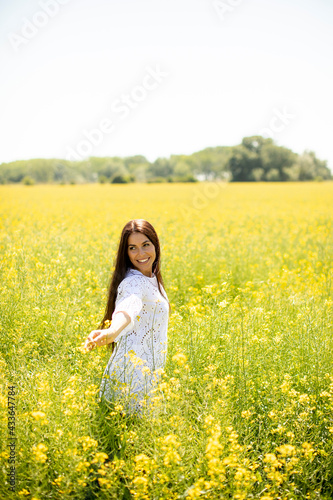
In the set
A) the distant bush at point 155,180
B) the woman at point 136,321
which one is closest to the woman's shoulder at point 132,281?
the woman at point 136,321

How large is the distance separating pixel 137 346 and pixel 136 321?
0.18 m

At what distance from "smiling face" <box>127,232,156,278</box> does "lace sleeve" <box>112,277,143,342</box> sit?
20 centimetres

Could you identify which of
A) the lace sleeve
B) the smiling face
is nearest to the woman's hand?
the lace sleeve

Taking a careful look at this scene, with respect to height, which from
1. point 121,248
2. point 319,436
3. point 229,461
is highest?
point 121,248

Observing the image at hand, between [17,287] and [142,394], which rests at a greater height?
[17,287]

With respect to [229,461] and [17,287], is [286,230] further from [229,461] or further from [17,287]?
[229,461]

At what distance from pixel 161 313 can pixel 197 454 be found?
0.93m

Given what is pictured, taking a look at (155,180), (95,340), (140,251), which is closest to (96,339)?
(95,340)

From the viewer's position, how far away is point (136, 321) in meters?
2.75

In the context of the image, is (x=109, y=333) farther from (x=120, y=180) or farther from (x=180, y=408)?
(x=120, y=180)

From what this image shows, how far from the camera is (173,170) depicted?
55656 mm

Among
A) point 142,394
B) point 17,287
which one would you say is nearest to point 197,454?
point 142,394

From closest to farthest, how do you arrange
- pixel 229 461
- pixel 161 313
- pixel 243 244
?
pixel 229 461, pixel 161 313, pixel 243 244

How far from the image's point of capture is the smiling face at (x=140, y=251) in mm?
2881
